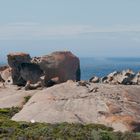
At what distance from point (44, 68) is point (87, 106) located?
16856 mm

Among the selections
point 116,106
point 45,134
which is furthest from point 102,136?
point 116,106

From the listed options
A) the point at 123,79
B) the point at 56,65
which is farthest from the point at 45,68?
the point at 123,79

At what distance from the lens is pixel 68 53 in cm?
6512

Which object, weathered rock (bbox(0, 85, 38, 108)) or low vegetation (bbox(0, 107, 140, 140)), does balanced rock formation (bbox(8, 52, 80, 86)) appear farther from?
low vegetation (bbox(0, 107, 140, 140))

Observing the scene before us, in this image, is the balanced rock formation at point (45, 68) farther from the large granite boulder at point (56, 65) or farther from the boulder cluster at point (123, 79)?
the boulder cluster at point (123, 79)

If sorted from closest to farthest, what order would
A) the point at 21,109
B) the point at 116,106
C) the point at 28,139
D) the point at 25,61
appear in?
the point at 28,139
the point at 116,106
the point at 21,109
the point at 25,61

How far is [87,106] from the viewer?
47531mm

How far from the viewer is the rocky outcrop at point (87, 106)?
45281 millimetres

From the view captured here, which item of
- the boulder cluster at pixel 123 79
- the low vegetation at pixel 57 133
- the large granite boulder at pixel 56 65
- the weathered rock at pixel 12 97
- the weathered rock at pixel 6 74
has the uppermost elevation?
the low vegetation at pixel 57 133

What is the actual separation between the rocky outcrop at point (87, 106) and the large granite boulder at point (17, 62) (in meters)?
13.3

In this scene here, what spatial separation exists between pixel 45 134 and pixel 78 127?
362 cm

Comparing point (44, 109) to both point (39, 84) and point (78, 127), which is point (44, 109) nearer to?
point (78, 127)

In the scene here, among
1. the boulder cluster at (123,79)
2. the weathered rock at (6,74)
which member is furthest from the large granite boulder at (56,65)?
the weathered rock at (6,74)

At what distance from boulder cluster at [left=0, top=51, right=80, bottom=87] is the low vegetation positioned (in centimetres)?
2017
